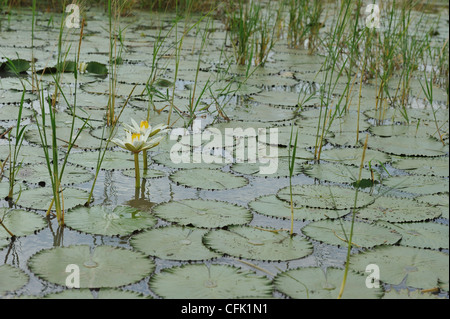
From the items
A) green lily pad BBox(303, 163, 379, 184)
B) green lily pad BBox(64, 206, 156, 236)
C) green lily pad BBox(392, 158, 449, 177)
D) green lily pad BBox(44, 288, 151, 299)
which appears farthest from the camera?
green lily pad BBox(392, 158, 449, 177)

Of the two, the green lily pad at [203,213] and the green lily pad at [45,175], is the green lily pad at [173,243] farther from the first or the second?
the green lily pad at [45,175]

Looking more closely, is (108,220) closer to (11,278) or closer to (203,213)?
(203,213)

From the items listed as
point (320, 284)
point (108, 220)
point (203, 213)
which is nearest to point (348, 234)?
point (320, 284)

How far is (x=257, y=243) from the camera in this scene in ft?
6.19

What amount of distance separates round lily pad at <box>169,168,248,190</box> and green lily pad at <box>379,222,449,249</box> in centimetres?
57

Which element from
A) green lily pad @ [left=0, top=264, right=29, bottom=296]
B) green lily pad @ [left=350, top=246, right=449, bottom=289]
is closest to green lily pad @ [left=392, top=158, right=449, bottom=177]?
green lily pad @ [left=350, top=246, right=449, bottom=289]

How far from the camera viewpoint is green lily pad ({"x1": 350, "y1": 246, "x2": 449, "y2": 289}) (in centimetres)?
171

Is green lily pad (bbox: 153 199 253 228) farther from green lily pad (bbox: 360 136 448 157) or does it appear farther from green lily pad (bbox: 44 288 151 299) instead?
green lily pad (bbox: 360 136 448 157)

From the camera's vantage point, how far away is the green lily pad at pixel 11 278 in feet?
5.16

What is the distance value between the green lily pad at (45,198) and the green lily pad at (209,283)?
Answer: 0.55m

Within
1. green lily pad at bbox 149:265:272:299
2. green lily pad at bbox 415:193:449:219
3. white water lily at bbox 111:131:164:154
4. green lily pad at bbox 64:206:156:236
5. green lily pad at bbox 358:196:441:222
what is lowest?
green lily pad at bbox 149:265:272:299

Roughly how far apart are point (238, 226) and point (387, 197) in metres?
0.62

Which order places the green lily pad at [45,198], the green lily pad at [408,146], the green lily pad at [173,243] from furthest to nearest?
the green lily pad at [408,146] < the green lily pad at [45,198] < the green lily pad at [173,243]

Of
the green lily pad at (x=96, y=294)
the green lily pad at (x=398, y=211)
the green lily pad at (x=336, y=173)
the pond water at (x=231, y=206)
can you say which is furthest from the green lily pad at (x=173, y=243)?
the green lily pad at (x=336, y=173)
